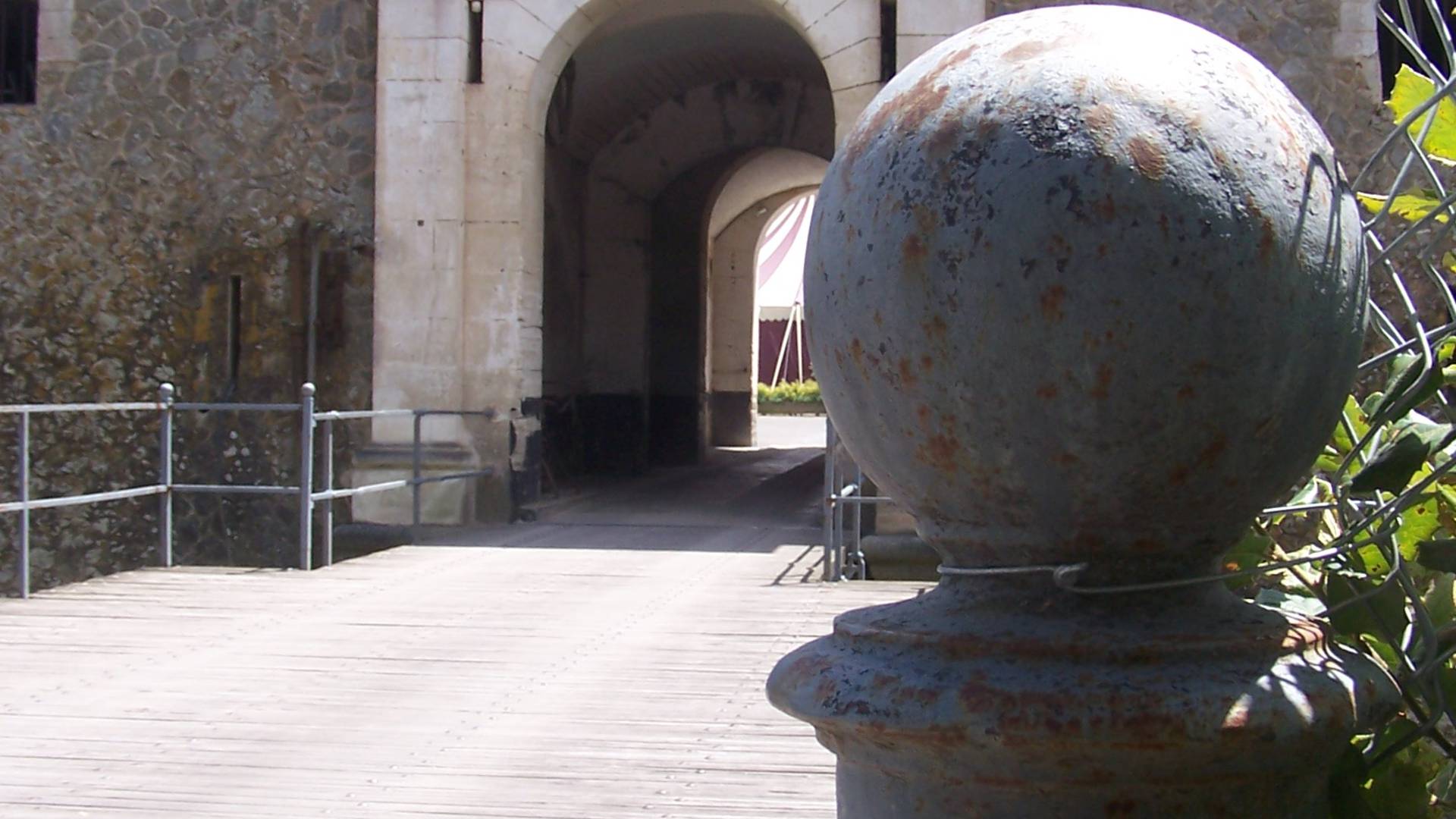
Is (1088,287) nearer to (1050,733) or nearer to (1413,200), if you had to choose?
(1050,733)

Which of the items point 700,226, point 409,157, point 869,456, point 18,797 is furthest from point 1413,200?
point 700,226

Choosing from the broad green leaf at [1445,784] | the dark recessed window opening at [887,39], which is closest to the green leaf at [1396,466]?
the broad green leaf at [1445,784]

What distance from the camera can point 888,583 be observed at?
658 centimetres

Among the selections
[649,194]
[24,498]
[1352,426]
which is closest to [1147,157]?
[1352,426]

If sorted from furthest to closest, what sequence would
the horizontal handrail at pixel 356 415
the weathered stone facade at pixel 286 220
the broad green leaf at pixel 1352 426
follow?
1. the weathered stone facade at pixel 286 220
2. the horizontal handrail at pixel 356 415
3. the broad green leaf at pixel 1352 426

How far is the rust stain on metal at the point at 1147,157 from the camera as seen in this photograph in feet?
5.34

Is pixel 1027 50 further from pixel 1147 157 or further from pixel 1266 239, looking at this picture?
pixel 1266 239

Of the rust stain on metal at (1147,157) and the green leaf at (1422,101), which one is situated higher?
the green leaf at (1422,101)

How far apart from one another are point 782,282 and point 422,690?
2345 centimetres

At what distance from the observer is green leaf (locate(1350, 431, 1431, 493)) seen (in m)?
1.86

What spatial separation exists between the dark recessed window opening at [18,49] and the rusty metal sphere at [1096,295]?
10.6 m

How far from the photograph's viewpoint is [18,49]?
35.6 ft

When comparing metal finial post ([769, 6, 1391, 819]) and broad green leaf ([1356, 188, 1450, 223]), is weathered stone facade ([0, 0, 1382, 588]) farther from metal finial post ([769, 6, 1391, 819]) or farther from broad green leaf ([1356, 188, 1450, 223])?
metal finial post ([769, 6, 1391, 819])

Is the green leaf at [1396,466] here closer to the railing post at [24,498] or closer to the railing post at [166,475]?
the railing post at [24,498]
